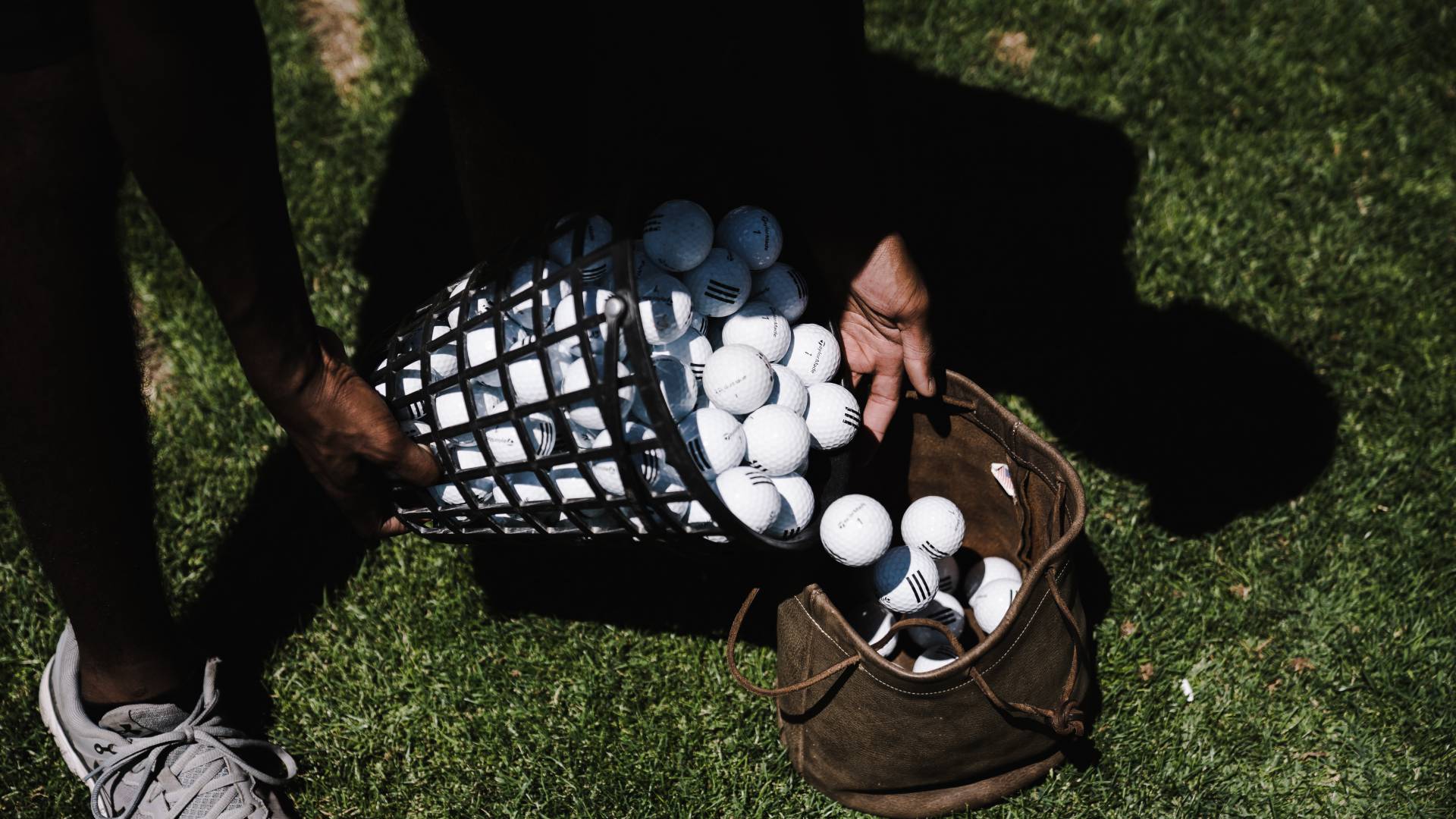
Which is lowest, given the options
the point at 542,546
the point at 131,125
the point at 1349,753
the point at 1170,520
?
the point at 1349,753

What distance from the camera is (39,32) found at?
1.75m

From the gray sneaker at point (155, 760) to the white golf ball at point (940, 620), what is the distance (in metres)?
1.59

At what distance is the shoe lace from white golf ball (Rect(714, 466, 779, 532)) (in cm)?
131

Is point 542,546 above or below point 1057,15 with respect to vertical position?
below

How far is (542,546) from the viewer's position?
2809mm

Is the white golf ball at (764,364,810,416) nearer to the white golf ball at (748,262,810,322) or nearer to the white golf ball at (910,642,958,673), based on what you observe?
the white golf ball at (748,262,810,322)

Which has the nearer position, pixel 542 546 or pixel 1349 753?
pixel 1349 753

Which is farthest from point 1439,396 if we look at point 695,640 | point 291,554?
point 291,554

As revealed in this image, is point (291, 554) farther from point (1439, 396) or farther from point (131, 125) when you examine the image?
point (1439, 396)

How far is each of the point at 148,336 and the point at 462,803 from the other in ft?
6.15

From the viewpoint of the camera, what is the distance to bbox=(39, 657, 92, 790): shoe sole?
234cm

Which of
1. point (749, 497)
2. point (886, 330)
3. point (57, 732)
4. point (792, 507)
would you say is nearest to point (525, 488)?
point (749, 497)

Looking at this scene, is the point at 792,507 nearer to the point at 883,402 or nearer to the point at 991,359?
the point at 883,402

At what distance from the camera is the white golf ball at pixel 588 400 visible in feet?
6.17
